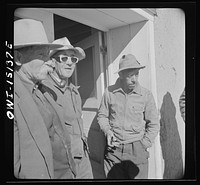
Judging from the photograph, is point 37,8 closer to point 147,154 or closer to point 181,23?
point 181,23

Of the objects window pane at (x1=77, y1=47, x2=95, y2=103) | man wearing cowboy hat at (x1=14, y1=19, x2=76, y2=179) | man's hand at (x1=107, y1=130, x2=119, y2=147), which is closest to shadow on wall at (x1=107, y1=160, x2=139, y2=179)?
man's hand at (x1=107, y1=130, x2=119, y2=147)

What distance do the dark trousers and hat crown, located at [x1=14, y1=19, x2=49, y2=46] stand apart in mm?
696

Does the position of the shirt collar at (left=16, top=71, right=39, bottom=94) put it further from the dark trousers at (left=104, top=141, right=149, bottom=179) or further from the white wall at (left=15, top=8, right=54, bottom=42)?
the dark trousers at (left=104, top=141, right=149, bottom=179)

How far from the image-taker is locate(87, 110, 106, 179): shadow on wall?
153cm

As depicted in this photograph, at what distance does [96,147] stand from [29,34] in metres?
0.70

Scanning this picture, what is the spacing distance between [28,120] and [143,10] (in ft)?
2.84

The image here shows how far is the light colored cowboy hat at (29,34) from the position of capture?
1417 millimetres

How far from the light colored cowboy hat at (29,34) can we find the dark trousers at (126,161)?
0.67 metres

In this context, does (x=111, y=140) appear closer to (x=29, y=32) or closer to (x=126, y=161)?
(x=126, y=161)

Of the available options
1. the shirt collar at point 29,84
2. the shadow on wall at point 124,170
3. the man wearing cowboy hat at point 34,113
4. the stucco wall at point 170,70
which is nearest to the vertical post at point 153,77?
the stucco wall at point 170,70

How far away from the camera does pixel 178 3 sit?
156 centimetres

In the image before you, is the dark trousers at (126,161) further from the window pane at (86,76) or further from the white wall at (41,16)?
the white wall at (41,16)

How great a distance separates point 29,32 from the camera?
1427 millimetres

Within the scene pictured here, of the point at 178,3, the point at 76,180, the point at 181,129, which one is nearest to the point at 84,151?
the point at 76,180
